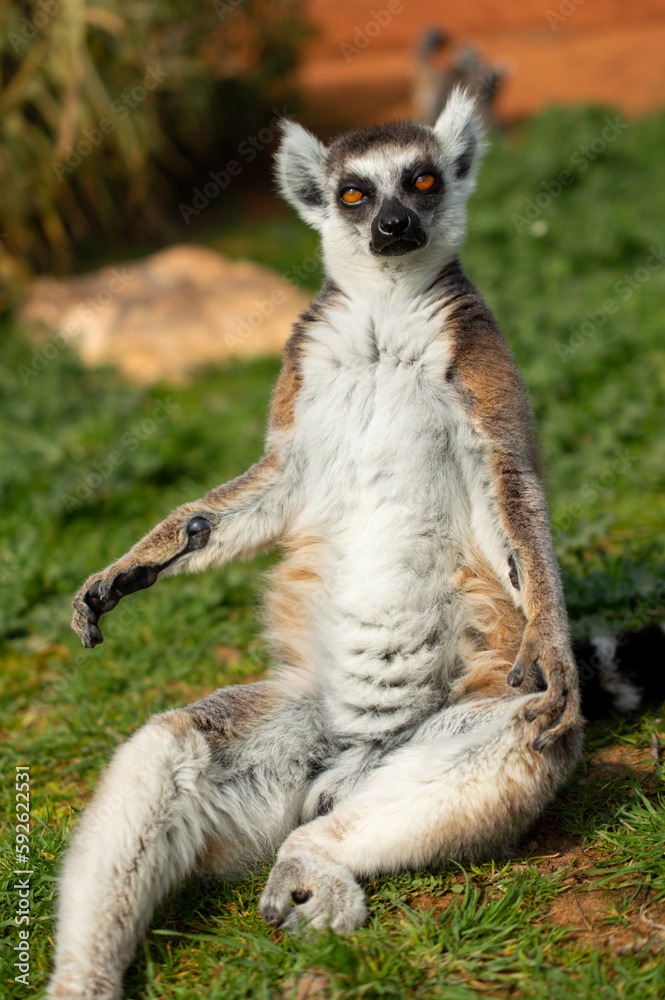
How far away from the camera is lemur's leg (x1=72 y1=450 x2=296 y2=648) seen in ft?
8.72

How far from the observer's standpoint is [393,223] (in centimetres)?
260

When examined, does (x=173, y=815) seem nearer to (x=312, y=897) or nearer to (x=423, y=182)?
(x=312, y=897)

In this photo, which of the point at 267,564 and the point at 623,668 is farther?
the point at 267,564

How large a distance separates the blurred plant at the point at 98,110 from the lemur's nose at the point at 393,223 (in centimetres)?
627

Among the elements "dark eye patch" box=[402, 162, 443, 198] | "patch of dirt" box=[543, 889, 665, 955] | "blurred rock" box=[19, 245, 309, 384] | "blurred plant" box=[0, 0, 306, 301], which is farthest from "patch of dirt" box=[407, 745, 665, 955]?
"blurred plant" box=[0, 0, 306, 301]

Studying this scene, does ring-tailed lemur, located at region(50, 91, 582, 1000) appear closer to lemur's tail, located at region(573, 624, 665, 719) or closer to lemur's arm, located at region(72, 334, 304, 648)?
lemur's arm, located at region(72, 334, 304, 648)

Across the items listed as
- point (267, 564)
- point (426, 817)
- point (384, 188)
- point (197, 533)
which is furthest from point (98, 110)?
point (426, 817)

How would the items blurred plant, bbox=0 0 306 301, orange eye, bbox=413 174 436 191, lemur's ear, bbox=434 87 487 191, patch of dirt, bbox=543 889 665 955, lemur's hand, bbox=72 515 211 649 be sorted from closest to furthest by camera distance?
1. patch of dirt, bbox=543 889 665 955
2. lemur's hand, bbox=72 515 211 649
3. orange eye, bbox=413 174 436 191
4. lemur's ear, bbox=434 87 487 191
5. blurred plant, bbox=0 0 306 301

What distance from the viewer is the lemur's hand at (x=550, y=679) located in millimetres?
2090

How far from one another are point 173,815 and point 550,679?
3.15 ft

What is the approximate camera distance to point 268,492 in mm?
2770

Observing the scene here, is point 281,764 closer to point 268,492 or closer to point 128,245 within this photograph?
point 268,492

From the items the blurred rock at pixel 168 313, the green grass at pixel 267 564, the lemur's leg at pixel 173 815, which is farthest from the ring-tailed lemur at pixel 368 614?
the blurred rock at pixel 168 313

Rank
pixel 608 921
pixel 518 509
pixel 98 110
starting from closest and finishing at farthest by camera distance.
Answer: pixel 608 921
pixel 518 509
pixel 98 110
